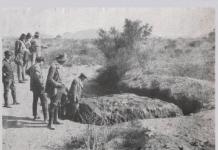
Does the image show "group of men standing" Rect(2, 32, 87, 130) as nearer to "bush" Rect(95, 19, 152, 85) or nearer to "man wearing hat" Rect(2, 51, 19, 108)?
"man wearing hat" Rect(2, 51, 19, 108)

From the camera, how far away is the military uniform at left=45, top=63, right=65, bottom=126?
329cm

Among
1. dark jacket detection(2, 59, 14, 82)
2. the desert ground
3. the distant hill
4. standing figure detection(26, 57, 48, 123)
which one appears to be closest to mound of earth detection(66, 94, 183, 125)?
the desert ground

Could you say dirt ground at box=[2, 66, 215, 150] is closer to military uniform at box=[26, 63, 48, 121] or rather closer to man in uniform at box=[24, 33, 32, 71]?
military uniform at box=[26, 63, 48, 121]

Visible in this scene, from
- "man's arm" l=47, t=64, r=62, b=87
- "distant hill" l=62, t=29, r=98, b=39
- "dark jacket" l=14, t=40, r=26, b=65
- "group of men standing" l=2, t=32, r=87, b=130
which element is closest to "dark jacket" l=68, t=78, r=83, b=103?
"group of men standing" l=2, t=32, r=87, b=130

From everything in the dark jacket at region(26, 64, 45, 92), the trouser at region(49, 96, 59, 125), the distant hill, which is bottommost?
the trouser at region(49, 96, 59, 125)

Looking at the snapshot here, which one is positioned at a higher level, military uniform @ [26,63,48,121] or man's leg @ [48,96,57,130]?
A: military uniform @ [26,63,48,121]

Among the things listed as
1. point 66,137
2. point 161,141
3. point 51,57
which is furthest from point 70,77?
point 161,141

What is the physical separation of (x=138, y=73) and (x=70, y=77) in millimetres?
513

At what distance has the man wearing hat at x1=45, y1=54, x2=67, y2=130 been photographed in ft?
10.8

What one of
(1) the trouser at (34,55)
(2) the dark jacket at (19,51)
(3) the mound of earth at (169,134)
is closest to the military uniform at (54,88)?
A: (1) the trouser at (34,55)

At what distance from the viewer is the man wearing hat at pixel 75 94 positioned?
10.8 ft

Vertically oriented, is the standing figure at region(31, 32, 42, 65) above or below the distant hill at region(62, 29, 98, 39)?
below

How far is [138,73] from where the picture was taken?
3373 millimetres

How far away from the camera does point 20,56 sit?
3.31 m
